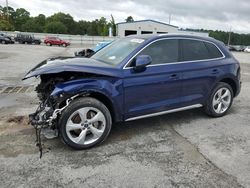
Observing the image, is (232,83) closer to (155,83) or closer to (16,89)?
(155,83)

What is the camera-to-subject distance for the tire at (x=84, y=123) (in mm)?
3739

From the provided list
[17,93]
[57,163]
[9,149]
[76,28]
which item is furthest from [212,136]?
[76,28]

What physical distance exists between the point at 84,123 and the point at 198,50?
8.82 ft

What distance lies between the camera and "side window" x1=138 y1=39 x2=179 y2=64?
14.6 ft

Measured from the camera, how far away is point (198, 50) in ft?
16.5

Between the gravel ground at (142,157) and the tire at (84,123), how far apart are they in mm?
162

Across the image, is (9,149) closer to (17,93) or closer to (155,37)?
(155,37)

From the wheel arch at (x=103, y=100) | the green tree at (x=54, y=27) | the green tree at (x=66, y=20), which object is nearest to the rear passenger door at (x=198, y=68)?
the wheel arch at (x=103, y=100)

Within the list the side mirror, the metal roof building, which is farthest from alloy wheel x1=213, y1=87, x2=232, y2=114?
the metal roof building

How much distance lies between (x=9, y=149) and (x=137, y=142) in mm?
1977

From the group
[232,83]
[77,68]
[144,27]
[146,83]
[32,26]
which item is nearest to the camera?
[77,68]

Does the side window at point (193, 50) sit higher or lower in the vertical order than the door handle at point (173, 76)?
higher

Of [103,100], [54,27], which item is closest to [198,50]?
[103,100]

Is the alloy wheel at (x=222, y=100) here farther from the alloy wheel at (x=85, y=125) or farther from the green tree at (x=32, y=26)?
the green tree at (x=32, y=26)
